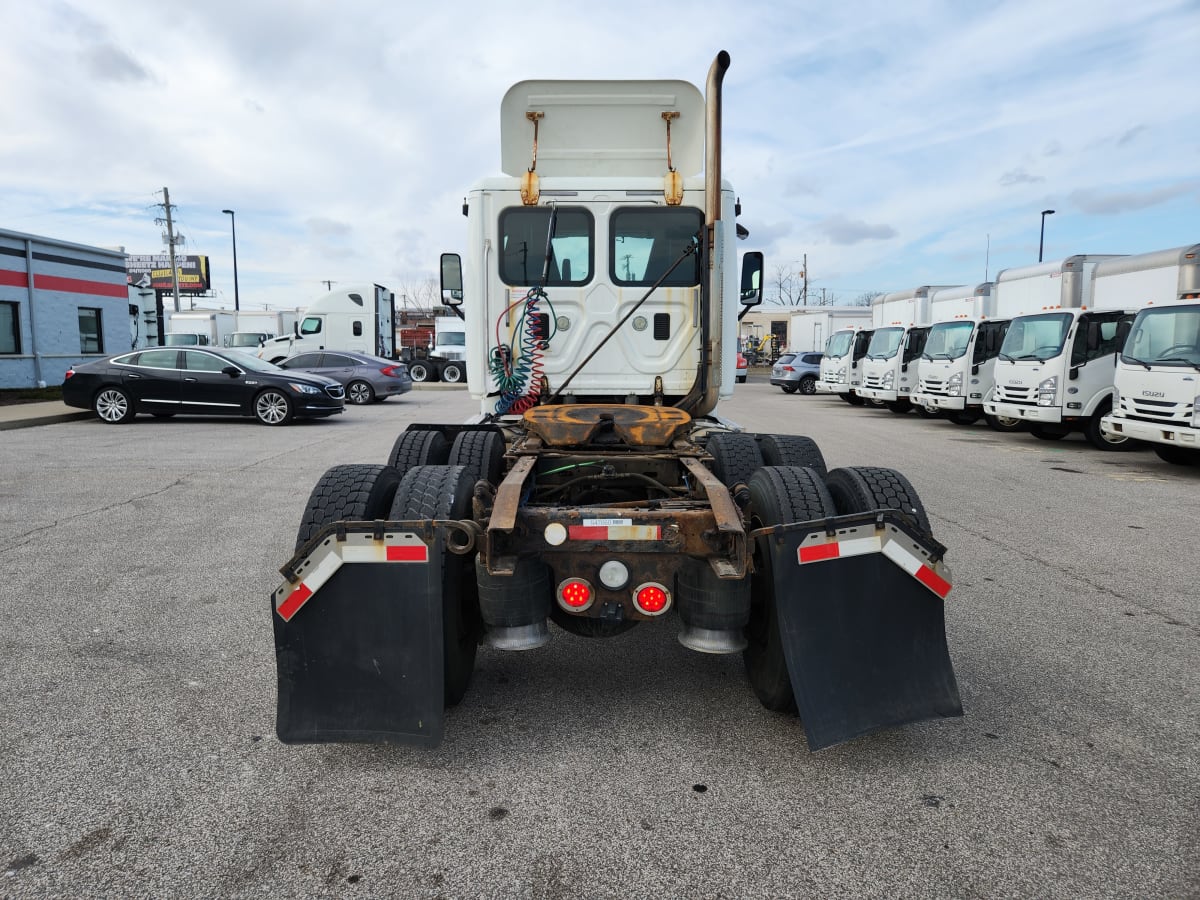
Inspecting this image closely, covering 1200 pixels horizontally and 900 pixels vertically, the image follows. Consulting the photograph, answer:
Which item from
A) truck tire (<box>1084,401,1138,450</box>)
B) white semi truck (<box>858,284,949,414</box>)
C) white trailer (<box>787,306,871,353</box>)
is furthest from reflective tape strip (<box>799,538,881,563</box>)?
white trailer (<box>787,306,871,353</box>)

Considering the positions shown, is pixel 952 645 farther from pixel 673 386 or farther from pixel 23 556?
pixel 23 556

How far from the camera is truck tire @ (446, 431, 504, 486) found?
5.04 meters

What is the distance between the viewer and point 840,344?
83.0ft

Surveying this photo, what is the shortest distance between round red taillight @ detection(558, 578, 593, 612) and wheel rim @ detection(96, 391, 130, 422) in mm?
15422

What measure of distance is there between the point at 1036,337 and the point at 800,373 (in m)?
16.8

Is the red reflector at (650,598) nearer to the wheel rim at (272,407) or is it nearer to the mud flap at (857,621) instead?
the mud flap at (857,621)

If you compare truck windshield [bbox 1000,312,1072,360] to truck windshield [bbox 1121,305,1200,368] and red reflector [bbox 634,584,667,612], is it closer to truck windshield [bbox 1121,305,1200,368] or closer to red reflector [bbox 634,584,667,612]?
truck windshield [bbox 1121,305,1200,368]

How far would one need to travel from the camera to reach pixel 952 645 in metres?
4.37

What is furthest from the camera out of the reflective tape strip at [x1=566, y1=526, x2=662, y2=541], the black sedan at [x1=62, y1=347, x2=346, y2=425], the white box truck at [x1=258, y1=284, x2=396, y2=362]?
the white box truck at [x1=258, y1=284, x2=396, y2=362]

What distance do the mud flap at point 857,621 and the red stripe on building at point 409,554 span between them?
1268mm

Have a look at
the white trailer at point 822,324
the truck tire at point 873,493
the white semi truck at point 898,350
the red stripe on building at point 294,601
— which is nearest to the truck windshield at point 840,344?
the white semi truck at point 898,350

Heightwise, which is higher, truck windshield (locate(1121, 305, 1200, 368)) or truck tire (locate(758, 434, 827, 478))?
truck windshield (locate(1121, 305, 1200, 368))

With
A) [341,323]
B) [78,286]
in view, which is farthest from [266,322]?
[78,286]

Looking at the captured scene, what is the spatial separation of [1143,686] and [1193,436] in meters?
7.92
